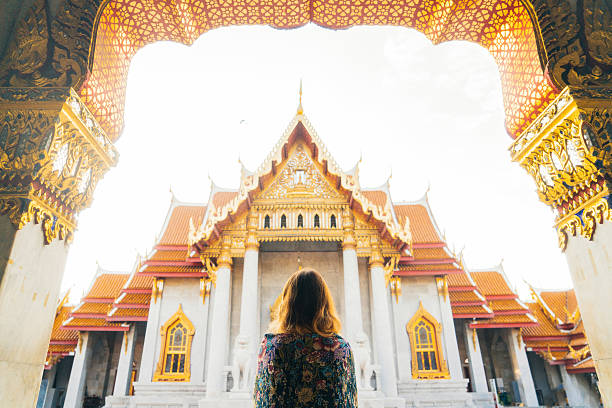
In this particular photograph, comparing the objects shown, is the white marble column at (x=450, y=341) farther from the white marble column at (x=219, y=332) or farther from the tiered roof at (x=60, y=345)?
the tiered roof at (x=60, y=345)

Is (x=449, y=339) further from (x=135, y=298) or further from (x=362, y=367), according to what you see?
(x=135, y=298)

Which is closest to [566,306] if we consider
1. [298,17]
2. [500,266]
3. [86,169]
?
[500,266]

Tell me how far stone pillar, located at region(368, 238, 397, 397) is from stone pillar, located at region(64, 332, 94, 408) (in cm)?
1197

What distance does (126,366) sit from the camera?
44.7ft

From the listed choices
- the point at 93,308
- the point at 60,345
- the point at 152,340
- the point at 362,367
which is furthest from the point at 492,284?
the point at 60,345

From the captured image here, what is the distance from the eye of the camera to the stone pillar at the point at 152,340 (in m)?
11.1

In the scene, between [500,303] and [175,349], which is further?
[500,303]

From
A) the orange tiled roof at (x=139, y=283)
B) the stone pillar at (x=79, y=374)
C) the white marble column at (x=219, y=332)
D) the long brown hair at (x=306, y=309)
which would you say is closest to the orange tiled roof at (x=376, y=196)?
the white marble column at (x=219, y=332)

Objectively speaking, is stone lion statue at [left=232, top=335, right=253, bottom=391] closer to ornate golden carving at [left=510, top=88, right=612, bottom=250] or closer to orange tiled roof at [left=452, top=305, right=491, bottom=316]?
ornate golden carving at [left=510, top=88, right=612, bottom=250]

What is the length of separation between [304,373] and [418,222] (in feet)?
45.2

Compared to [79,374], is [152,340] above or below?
above

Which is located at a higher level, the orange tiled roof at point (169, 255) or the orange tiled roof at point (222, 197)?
the orange tiled roof at point (222, 197)

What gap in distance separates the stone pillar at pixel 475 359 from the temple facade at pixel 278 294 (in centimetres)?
4

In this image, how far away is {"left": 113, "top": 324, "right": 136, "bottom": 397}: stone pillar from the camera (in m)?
13.0
